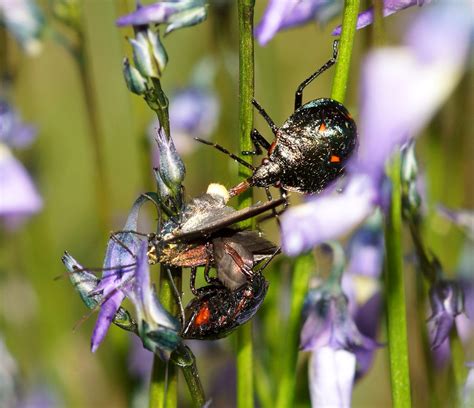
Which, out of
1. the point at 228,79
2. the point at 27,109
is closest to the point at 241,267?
the point at 228,79

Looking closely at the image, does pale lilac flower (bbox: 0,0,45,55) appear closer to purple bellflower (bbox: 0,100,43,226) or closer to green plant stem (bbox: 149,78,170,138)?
purple bellflower (bbox: 0,100,43,226)

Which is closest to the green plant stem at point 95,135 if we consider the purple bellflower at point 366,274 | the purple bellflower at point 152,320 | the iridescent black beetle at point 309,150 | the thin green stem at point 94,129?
the thin green stem at point 94,129

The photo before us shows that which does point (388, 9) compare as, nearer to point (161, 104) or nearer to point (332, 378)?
point (161, 104)

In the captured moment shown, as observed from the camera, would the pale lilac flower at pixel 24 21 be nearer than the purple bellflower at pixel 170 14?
No

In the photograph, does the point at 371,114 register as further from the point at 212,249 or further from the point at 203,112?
the point at 203,112

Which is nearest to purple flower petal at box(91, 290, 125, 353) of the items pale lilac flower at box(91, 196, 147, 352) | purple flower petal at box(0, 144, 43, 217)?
pale lilac flower at box(91, 196, 147, 352)

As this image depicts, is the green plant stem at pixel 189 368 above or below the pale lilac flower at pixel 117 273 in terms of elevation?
below

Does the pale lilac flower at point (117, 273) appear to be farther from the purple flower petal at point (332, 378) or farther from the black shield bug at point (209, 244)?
the purple flower petal at point (332, 378)
